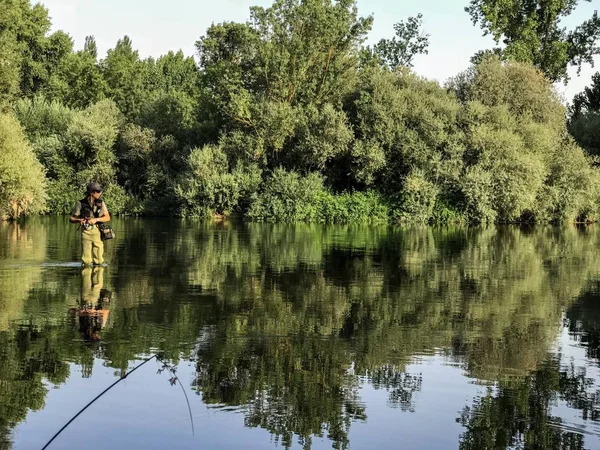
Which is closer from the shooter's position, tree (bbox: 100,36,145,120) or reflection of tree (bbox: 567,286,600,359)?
reflection of tree (bbox: 567,286,600,359)

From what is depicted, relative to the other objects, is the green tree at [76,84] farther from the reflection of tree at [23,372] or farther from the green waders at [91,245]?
the reflection of tree at [23,372]

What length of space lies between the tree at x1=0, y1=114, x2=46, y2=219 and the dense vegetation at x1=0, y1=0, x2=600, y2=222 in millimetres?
10991

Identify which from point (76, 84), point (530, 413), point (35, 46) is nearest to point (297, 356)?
point (530, 413)

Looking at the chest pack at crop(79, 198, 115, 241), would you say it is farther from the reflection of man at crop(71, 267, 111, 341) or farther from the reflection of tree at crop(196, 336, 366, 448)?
the reflection of tree at crop(196, 336, 366, 448)

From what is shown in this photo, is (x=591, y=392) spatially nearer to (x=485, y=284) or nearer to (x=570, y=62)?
(x=485, y=284)

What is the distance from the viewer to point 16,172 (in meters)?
40.8

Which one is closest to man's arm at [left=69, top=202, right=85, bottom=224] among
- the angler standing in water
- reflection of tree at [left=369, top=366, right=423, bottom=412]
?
the angler standing in water

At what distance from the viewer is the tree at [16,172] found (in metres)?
40.7

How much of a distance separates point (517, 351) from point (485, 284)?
27.3 feet

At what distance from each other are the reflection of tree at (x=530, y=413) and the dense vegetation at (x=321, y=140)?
45100 mm

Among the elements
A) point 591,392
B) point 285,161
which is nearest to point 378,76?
point 285,161

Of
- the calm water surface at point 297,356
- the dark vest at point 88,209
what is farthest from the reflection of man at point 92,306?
the dark vest at point 88,209

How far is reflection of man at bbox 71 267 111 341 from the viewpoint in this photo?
40.7 feet

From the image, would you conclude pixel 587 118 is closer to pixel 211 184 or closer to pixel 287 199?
pixel 287 199
